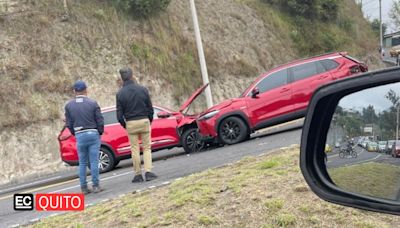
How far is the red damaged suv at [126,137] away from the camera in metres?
12.2

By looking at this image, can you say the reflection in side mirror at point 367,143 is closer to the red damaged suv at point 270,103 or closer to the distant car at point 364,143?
the distant car at point 364,143

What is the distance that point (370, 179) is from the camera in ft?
6.21

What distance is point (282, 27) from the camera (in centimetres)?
3148

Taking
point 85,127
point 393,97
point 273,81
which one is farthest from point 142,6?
point 393,97

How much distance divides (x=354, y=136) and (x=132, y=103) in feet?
21.9

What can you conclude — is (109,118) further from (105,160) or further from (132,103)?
(132,103)

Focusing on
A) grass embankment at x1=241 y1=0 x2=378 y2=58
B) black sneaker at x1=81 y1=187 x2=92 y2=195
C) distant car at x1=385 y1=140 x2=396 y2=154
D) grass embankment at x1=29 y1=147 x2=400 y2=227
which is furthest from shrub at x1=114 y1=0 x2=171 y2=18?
distant car at x1=385 y1=140 x2=396 y2=154

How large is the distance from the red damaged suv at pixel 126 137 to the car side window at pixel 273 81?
158 centimetres

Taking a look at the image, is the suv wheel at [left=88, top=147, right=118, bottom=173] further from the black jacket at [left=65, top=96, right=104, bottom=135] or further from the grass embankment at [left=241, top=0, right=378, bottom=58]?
the grass embankment at [left=241, top=0, right=378, bottom=58]

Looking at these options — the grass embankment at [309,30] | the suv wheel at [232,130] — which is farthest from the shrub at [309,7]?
the suv wheel at [232,130]

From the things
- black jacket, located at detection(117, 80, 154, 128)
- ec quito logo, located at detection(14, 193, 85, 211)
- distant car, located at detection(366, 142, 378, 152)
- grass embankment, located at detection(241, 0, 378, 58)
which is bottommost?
ec quito logo, located at detection(14, 193, 85, 211)

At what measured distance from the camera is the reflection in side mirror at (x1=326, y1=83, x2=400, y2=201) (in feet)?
5.68

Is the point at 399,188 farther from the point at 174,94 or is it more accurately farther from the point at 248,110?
the point at 174,94

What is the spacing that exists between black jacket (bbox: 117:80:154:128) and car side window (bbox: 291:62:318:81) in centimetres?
522
